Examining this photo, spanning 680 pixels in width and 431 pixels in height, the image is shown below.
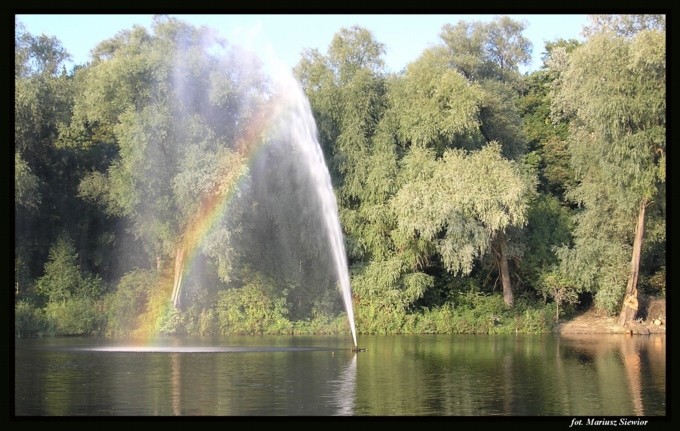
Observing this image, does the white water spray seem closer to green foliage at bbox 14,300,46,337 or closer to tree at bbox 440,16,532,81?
tree at bbox 440,16,532,81

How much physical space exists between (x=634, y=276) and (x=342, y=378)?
900 inches

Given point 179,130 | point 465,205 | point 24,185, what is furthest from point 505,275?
point 24,185

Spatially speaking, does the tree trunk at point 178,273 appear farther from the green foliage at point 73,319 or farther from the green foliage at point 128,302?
the green foliage at point 73,319

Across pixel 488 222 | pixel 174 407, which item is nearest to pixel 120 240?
pixel 488 222

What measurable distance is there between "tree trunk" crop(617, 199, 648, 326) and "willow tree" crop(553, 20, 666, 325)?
0.05 metres

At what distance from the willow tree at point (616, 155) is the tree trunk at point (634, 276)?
50 mm

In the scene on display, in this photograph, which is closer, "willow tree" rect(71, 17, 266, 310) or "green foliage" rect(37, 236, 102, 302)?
"willow tree" rect(71, 17, 266, 310)

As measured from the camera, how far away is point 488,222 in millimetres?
44469

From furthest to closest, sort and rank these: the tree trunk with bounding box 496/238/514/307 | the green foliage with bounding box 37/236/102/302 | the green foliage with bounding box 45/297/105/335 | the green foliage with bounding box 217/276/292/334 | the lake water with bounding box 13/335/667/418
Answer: the green foliage with bounding box 37/236/102/302 < the tree trunk with bounding box 496/238/514/307 < the green foliage with bounding box 217/276/292/334 < the green foliage with bounding box 45/297/105/335 < the lake water with bounding box 13/335/667/418

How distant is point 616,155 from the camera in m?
43.6

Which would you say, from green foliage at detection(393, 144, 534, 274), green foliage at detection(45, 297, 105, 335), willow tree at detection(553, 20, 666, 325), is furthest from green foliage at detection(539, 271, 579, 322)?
green foliage at detection(45, 297, 105, 335)

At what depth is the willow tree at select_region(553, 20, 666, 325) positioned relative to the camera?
139 feet

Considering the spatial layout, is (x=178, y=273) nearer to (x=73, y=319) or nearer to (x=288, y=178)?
(x=73, y=319)
